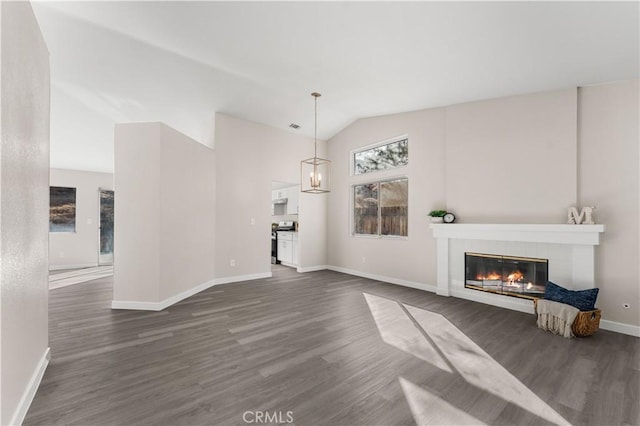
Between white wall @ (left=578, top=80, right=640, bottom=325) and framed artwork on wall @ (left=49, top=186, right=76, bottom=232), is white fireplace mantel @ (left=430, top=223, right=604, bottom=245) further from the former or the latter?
framed artwork on wall @ (left=49, top=186, right=76, bottom=232)

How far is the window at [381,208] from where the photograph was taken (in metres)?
5.68

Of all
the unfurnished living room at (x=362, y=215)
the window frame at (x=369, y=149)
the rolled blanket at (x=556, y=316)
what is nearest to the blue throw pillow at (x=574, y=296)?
the unfurnished living room at (x=362, y=215)

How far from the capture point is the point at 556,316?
3.14 metres

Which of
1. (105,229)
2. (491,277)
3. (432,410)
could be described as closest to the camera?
(432,410)

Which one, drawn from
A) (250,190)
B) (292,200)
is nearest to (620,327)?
(250,190)

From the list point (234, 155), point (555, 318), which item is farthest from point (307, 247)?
point (555, 318)

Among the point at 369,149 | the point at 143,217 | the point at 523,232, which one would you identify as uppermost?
the point at 369,149

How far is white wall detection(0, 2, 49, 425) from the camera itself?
1.52 metres

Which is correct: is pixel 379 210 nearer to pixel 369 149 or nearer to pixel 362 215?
pixel 362 215

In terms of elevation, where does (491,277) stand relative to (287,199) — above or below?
below

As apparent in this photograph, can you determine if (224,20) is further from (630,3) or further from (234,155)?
(630,3)

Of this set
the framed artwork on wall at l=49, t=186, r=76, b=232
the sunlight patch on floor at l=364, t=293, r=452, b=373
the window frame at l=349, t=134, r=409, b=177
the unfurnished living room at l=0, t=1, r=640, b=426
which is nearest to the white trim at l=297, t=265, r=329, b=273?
the unfurnished living room at l=0, t=1, r=640, b=426

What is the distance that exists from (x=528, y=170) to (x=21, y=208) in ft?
17.3

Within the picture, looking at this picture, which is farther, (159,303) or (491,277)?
(491,277)
